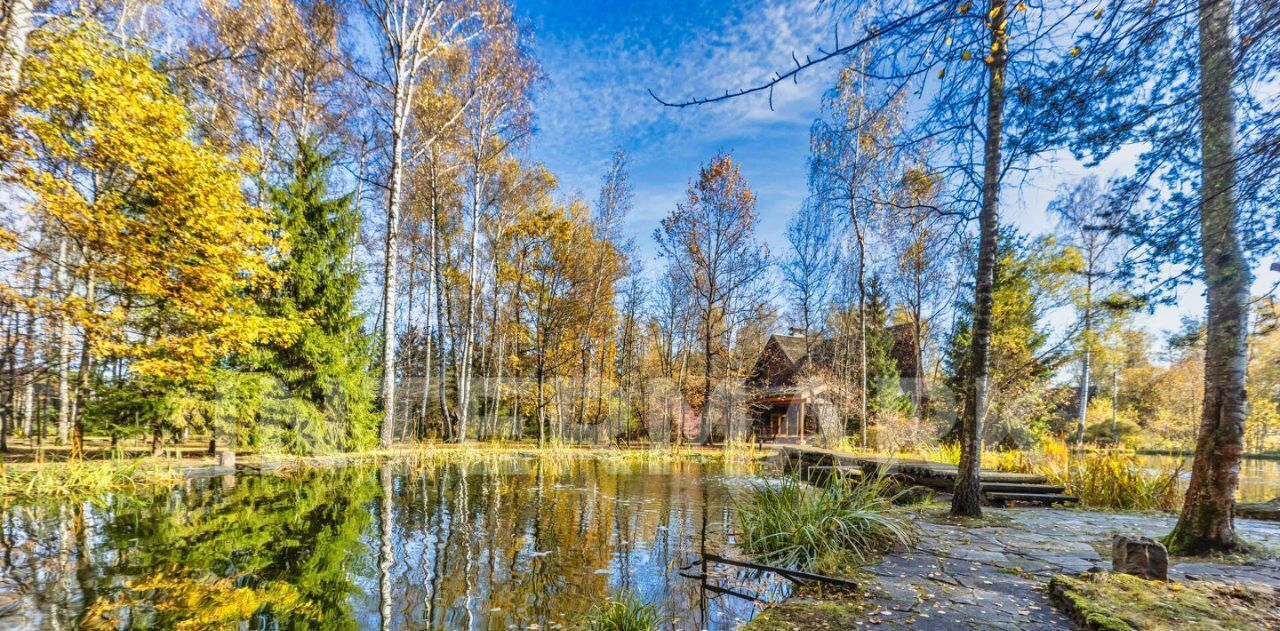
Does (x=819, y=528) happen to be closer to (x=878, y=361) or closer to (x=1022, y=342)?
(x=1022, y=342)

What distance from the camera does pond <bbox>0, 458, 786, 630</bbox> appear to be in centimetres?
311

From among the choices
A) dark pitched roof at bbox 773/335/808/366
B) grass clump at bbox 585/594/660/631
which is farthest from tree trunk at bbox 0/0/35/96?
dark pitched roof at bbox 773/335/808/366

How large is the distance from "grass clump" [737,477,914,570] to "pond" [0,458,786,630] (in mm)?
432

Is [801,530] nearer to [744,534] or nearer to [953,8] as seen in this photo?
[744,534]

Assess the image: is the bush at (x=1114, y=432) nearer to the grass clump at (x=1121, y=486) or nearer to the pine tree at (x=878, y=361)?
the pine tree at (x=878, y=361)

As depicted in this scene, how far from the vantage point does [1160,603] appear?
2.67m

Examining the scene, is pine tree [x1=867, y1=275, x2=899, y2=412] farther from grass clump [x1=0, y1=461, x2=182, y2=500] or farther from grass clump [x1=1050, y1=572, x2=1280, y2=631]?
grass clump [x1=0, y1=461, x2=182, y2=500]

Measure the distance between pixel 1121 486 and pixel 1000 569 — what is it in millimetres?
5281

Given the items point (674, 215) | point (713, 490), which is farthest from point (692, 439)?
point (713, 490)

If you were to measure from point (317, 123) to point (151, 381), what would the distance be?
28.3 ft

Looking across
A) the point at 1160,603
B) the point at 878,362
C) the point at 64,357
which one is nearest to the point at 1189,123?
the point at 1160,603

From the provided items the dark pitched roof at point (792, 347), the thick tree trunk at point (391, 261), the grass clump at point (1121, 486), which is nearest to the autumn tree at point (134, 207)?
the thick tree trunk at point (391, 261)

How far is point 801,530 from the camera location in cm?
445

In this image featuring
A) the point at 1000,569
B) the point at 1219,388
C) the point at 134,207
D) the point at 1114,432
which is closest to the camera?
the point at 1000,569
